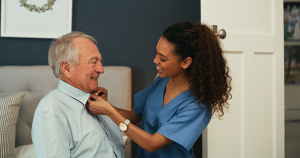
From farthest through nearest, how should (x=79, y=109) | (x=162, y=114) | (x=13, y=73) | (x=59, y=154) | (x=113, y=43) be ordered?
1. (x=113, y=43)
2. (x=13, y=73)
3. (x=162, y=114)
4. (x=79, y=109)
5. (x=59, y=154)

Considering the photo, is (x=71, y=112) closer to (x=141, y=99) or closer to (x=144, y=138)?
(x=144, y=138)

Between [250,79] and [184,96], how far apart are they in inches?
28.2

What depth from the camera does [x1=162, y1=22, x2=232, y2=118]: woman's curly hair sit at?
991 mm

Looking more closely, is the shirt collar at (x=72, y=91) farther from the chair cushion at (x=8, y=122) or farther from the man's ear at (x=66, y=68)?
the chair cushion at (x=8, y=122)

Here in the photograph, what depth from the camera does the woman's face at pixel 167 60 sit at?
3.32 feet

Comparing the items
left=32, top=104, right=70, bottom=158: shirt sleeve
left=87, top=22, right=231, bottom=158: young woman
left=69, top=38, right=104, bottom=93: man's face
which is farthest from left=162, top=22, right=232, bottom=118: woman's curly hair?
left=32, top=104, right=70, bottom=158: shirt sleeve

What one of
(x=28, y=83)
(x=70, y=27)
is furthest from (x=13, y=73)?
(x=70, y=27)

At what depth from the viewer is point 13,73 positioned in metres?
1.53

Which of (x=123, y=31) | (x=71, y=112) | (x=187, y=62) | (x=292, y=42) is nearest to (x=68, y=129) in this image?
(x=71, y=112)

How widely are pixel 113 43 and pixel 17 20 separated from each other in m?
0.81

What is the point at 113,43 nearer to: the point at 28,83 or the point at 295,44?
the point at 28,83

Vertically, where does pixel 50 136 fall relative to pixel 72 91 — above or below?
below

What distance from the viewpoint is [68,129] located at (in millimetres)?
852

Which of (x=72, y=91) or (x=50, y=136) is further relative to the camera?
(x=72, y=91)
